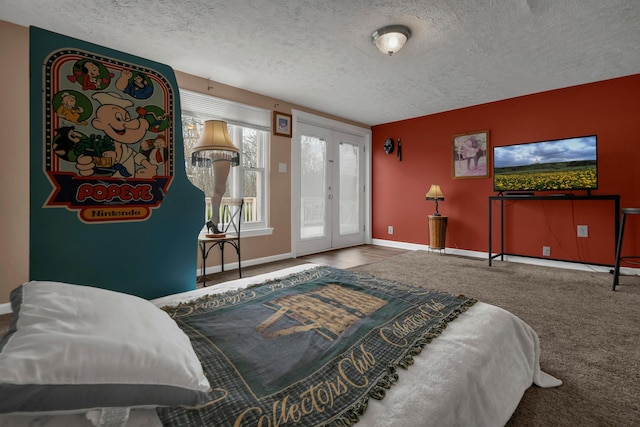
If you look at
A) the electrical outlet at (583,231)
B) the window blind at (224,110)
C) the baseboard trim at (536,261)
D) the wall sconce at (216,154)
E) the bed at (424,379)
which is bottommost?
the baseboard trim at (536,261)

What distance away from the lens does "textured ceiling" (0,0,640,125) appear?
2.21m

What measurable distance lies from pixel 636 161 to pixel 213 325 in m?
4.75

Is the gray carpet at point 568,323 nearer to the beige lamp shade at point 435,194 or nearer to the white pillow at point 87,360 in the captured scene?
the beige lamp shade at point 435,194

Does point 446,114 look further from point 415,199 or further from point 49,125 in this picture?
point 49,125

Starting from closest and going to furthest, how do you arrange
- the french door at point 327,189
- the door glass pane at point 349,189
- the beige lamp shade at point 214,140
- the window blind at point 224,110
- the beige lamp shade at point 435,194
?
1. the beige lamp shade at point 214,140
2. the window blind at point 224,110
3. the beige lamp shade at point 435,194
4. the french door at point 327,189
5. the door glass pane at point 349,189

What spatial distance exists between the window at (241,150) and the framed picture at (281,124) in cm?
12

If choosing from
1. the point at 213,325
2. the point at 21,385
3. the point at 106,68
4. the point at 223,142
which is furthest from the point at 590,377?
the point at 223,142

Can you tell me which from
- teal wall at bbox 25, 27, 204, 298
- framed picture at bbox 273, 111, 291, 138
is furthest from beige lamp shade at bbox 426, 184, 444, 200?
teal wall at bbox 25, 27, 204, 298

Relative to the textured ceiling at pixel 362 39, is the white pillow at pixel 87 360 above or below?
below

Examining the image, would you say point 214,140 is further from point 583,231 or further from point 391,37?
point 583,231

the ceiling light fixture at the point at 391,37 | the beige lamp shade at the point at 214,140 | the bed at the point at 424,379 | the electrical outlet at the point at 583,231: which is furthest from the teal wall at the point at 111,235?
the electrical outlet at the point at 583,231

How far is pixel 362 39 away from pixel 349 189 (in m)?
3.18

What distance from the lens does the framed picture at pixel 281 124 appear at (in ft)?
13.9

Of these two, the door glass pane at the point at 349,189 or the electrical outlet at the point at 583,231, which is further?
the door glass pane at the point at 349,189
